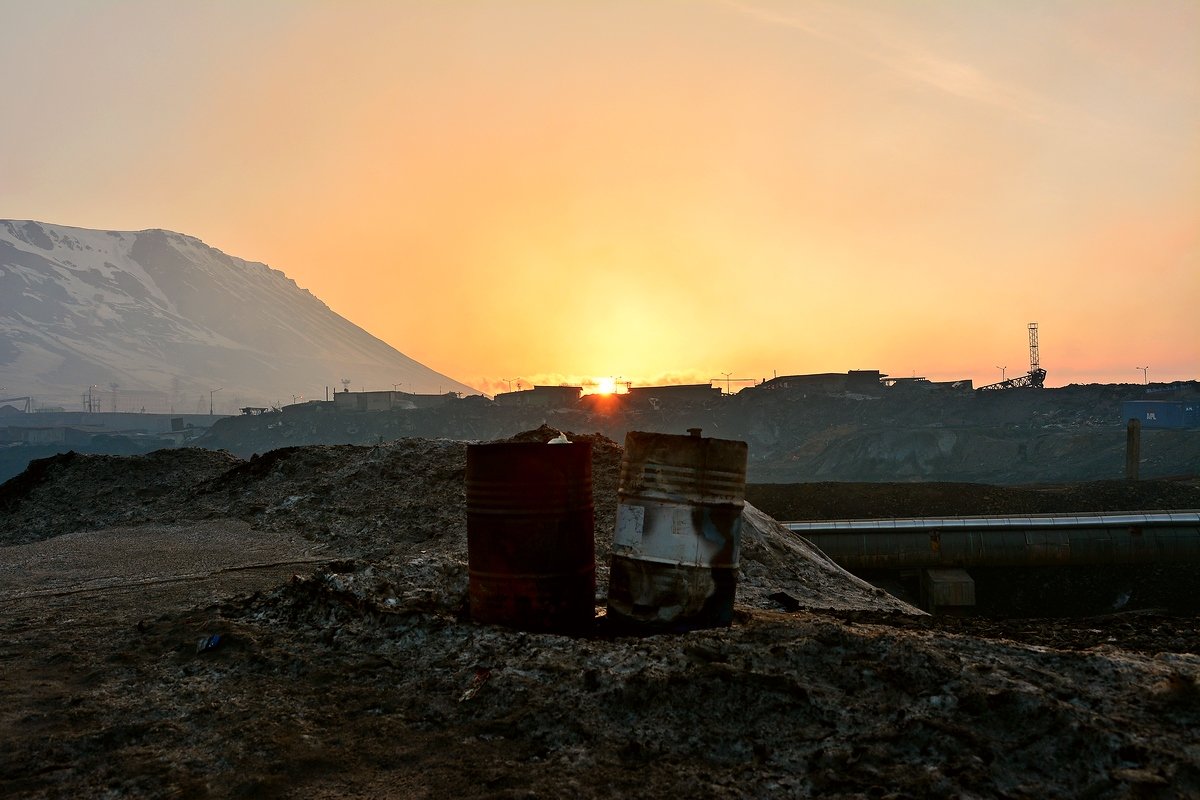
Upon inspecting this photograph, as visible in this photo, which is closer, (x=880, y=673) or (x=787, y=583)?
(x=880, y=673)

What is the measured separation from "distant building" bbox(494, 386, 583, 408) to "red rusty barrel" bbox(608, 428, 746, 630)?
101m

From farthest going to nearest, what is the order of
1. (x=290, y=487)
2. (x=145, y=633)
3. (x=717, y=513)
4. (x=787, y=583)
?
(x=290, y=487) < (x=787, y=583) < (x=145, y=633) < (x=717, y=513)

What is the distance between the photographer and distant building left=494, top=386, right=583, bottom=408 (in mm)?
108562

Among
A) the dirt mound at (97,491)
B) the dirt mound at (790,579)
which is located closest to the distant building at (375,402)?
the dirt mound at (97,491)

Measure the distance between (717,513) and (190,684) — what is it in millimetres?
3994

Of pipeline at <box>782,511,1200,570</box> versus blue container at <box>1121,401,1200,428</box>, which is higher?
blue container at <box>1121,401,1200,428</box>

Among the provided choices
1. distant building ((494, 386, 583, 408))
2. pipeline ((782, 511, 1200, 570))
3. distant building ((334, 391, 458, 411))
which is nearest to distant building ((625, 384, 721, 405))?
distant building ((494, 386, 583, 408))

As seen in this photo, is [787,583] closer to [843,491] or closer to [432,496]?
[432,496]

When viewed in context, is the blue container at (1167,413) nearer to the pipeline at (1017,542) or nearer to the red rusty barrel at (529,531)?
the pipeline at (1017,542)

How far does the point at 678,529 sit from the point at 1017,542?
17.2 meters

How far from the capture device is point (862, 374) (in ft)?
317

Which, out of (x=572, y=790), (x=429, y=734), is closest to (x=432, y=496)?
(x=429, y=734)

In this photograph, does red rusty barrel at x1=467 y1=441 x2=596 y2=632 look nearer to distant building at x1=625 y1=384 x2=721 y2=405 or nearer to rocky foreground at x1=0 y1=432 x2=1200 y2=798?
rocky foreground at x1=0 y1=432 x2=1200 y2=798

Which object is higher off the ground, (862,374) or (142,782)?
(862,374)
